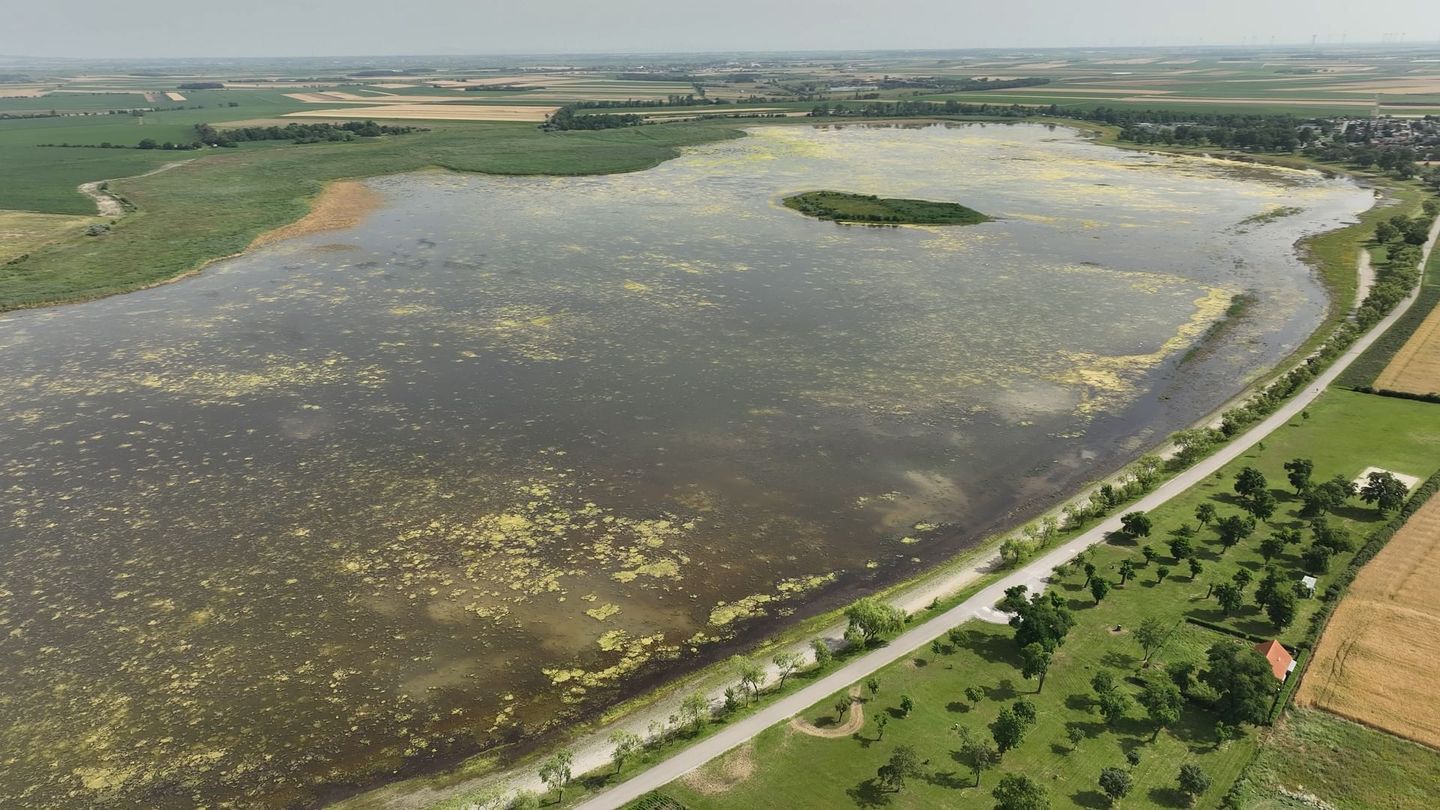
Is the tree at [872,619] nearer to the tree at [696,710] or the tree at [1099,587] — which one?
the tree at [696,710]

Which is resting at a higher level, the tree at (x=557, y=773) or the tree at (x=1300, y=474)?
the tree at (x=1300, y=474)

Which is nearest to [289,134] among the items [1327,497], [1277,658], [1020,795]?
[1327,497]

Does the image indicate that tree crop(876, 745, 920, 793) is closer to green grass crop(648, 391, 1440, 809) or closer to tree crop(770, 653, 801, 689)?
green grass crop(648, 391, 1440, 809)

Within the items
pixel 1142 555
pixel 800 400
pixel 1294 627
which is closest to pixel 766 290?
pixel 800 400

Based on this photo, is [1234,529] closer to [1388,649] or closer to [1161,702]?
[1388,649]

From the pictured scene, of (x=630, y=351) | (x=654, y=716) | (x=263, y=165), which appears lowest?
(x=654, y=716)

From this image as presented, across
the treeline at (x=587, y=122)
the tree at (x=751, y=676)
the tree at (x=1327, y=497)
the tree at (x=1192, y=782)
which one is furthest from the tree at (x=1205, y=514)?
the treeline at (x=587, y=122)

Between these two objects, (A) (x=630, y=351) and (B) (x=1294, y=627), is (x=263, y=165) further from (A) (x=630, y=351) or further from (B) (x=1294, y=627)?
(B) (x=1294, y=627)

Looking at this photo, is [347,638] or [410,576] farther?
[410,576]

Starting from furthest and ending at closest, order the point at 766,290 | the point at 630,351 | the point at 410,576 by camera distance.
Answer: the point at 766,290 → the point at 630,351 → the point at 410,576
